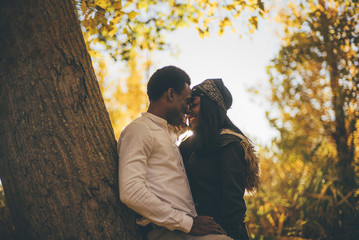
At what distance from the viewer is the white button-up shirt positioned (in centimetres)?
201

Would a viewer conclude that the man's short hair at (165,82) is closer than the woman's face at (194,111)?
Yes

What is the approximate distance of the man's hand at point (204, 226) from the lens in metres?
2.18

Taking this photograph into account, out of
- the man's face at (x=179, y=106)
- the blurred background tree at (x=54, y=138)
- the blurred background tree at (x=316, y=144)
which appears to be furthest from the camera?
the blurred background tree at (x=316, y=144)

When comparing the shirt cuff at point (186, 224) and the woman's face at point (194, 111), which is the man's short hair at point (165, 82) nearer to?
the woman's face at point (194, 111)

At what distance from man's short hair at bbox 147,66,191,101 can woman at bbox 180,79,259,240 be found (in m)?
0.19

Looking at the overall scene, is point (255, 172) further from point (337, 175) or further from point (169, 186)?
point (337, 175)

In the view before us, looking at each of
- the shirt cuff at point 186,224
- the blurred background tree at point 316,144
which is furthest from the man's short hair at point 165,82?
the blurred background tree at point 316,144

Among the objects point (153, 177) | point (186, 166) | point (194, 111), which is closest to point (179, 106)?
point (194, 111)

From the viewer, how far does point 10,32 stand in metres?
2.00

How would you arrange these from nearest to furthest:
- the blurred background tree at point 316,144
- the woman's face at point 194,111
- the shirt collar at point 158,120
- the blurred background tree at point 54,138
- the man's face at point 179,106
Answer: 1. the blurred background tree at point 54,138
2. the shirt collar at point 158,120
3. the man's face at point 179,106
4. the woman's face at point 194,111
5. the blurred background tree at point 316,144

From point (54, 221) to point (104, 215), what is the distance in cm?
31

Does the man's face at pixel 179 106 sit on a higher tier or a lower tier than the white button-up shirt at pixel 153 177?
higher

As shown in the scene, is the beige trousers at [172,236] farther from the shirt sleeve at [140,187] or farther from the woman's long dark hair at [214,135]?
the woman's long dark hair at [214,135]

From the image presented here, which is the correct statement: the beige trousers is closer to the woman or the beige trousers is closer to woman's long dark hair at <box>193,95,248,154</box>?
A: the woman
